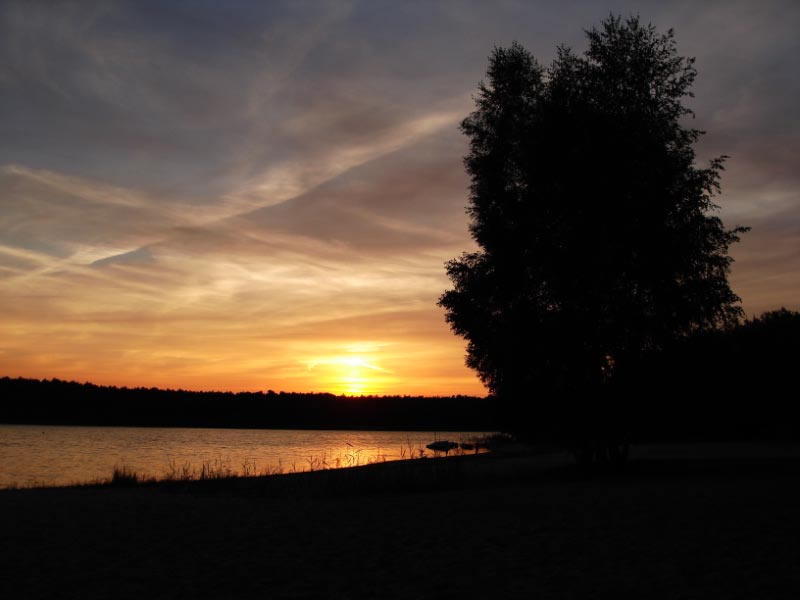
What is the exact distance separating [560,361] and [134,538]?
603 inches

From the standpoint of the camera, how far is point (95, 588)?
1038 centimetres

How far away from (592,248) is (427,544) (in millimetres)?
13834

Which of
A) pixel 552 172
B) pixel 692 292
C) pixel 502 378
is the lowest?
pixel 502 378

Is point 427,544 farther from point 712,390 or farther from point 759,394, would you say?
point 759,394

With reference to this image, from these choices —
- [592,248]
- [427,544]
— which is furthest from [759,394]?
[427,544]

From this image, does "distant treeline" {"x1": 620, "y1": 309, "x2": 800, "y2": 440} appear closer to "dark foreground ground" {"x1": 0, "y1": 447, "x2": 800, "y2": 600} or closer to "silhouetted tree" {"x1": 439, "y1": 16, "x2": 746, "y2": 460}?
"silhouetted tree" {"x1": 439, "y1": 16, "x2": 746, "y2": 460}

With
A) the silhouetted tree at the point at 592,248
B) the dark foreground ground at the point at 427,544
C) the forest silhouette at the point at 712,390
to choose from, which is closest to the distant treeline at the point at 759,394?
the forest silhouette at the point at 712,390

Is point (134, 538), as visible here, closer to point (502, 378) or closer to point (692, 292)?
point (502, 378)

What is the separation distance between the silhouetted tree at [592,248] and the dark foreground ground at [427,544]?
475 centimetres

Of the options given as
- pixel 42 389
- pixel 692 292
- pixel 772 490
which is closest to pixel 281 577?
pixel 772 490

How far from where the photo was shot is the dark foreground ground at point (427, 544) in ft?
32.9

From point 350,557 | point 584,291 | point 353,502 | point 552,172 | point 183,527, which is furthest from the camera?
point 552,172

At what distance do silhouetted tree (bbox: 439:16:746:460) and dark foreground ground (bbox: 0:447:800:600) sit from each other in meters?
4.75

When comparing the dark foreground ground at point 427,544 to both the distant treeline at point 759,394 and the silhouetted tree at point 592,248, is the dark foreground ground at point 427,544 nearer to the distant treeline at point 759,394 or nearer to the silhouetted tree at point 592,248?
the silhouetted tree at point 592,248
